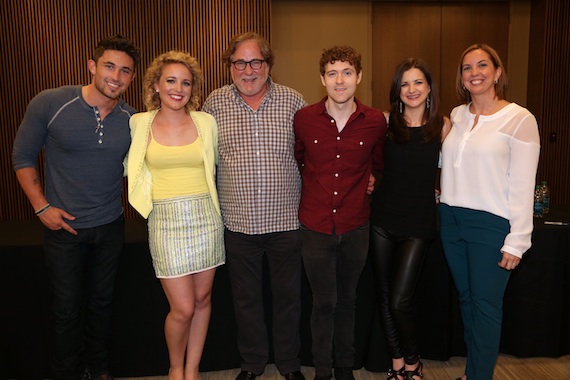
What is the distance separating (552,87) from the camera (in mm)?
6039

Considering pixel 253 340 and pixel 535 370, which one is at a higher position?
pixel 253 340

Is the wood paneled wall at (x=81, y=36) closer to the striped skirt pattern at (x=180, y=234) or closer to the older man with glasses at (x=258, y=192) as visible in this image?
the older man with glasses at (x=258, y=192)

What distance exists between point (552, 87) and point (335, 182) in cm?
488

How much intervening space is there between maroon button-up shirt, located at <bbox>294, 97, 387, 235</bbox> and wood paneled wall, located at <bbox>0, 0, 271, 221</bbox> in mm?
3424

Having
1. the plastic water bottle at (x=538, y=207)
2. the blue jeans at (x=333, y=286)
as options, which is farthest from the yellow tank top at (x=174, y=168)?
the plastic water bottle at (x=538, y=207)

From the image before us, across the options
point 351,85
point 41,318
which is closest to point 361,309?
point 351,85

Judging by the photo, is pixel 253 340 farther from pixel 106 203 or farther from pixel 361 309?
→ pixel 106 203

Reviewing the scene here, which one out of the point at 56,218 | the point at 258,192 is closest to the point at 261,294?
the point at 258,192

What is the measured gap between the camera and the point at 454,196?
96.2 inches

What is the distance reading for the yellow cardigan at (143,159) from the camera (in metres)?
2.36

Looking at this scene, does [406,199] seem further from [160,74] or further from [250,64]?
[160,74]

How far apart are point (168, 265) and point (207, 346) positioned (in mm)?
786

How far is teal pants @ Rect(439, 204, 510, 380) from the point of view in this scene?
2.35 metres

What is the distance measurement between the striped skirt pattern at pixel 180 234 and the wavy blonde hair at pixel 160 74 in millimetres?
494
